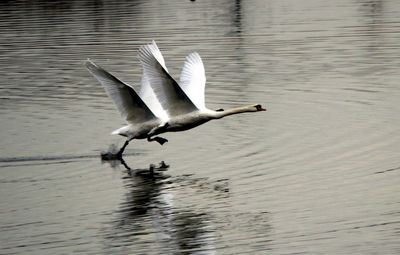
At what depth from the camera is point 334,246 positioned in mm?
12273

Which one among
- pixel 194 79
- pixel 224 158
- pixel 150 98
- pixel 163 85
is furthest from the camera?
pixel 194 79

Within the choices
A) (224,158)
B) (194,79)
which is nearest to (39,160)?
(224,158)

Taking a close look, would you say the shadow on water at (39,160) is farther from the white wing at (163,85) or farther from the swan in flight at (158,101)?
the white wing at (163,85)

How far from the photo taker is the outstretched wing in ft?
57.5

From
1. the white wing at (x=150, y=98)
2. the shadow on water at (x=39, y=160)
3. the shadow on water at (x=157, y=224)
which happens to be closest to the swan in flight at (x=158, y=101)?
the white wing at (x=150, y=98)

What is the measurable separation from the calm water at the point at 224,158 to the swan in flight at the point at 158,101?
1.70 ft

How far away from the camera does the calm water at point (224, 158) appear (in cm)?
1302

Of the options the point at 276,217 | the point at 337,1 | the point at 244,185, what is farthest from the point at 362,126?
the point at 337,1

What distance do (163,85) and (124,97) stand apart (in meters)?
0.77

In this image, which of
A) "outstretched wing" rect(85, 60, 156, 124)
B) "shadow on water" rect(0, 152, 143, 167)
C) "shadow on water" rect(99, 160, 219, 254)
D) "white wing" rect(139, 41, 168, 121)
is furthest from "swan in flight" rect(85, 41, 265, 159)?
"shadow on water" rect(99, 160, 219, 254)

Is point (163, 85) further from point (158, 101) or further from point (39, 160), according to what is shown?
point (39, 160)

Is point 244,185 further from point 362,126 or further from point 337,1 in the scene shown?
point 337,1

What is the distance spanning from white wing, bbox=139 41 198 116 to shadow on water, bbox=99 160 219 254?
215 cm

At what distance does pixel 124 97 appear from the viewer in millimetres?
18094
